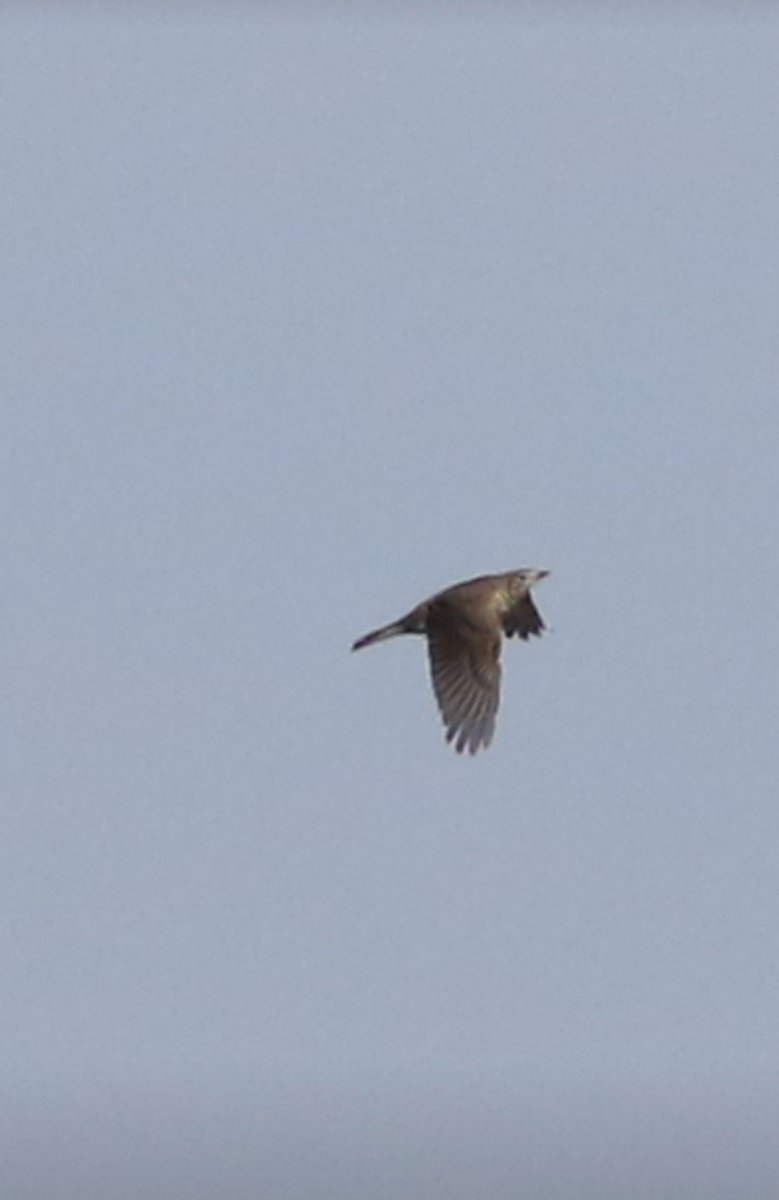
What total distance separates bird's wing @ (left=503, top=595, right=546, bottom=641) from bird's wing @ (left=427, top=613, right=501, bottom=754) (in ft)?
0.81

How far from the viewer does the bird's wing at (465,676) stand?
28266 millimetres

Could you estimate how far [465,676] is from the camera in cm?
2839

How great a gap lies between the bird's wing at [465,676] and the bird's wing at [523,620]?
25 cm

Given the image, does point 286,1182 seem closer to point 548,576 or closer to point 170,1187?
point 170,1187

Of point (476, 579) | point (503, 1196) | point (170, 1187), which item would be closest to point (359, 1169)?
point (170, 1187)

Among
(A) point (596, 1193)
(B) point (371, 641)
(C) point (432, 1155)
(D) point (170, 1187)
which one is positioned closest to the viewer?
(B) point (371, 641)

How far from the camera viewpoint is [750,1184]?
620 ft

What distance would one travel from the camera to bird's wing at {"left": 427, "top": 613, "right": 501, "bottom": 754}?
28266 mm

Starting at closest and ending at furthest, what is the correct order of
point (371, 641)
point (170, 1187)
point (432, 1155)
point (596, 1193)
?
point (371, 641)
point (596, 1193)
point (170, 1187)
point (432, 1155)

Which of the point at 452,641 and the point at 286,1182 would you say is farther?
the point at 286,1182

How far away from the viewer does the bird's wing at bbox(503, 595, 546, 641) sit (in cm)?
2861

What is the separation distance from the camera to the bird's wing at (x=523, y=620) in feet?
93.9

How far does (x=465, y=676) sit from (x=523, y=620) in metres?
0.61

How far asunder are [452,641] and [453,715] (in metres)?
0.47
